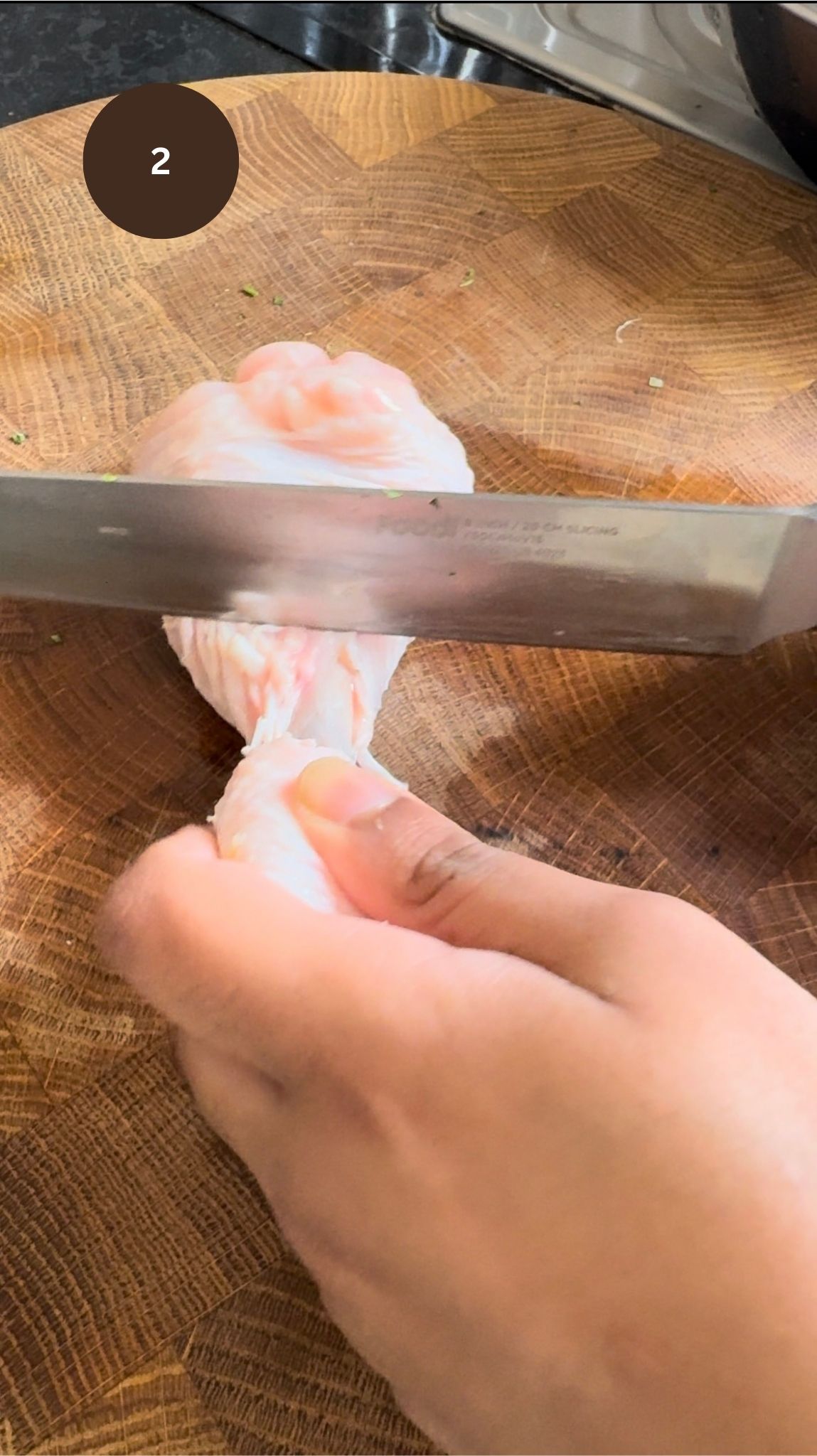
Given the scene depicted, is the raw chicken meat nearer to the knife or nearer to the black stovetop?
the knife

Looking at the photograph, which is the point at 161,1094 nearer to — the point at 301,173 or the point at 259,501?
the point at 259,501

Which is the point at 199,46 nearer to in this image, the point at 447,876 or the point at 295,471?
the point at 295,471

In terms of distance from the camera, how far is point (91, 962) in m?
1.05

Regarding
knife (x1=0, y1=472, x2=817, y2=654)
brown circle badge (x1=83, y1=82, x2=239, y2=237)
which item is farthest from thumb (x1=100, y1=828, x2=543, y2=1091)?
brown circle badge (x1=83, y1=82, x2=239, y2=237)

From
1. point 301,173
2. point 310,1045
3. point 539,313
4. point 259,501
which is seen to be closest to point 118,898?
point 310,1045

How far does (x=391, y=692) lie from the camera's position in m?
1.19

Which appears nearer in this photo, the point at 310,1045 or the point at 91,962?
the point at 310,1045

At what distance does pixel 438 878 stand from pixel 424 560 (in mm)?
369

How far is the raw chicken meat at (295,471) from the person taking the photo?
112 centimetres

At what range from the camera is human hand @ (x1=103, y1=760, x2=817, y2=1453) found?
60 cm

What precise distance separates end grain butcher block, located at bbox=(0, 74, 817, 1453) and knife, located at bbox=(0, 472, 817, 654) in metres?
0.09

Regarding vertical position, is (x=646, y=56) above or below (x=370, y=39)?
above

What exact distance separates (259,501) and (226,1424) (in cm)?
82

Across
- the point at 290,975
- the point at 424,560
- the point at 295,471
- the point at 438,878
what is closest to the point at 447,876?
the point at 438,878
